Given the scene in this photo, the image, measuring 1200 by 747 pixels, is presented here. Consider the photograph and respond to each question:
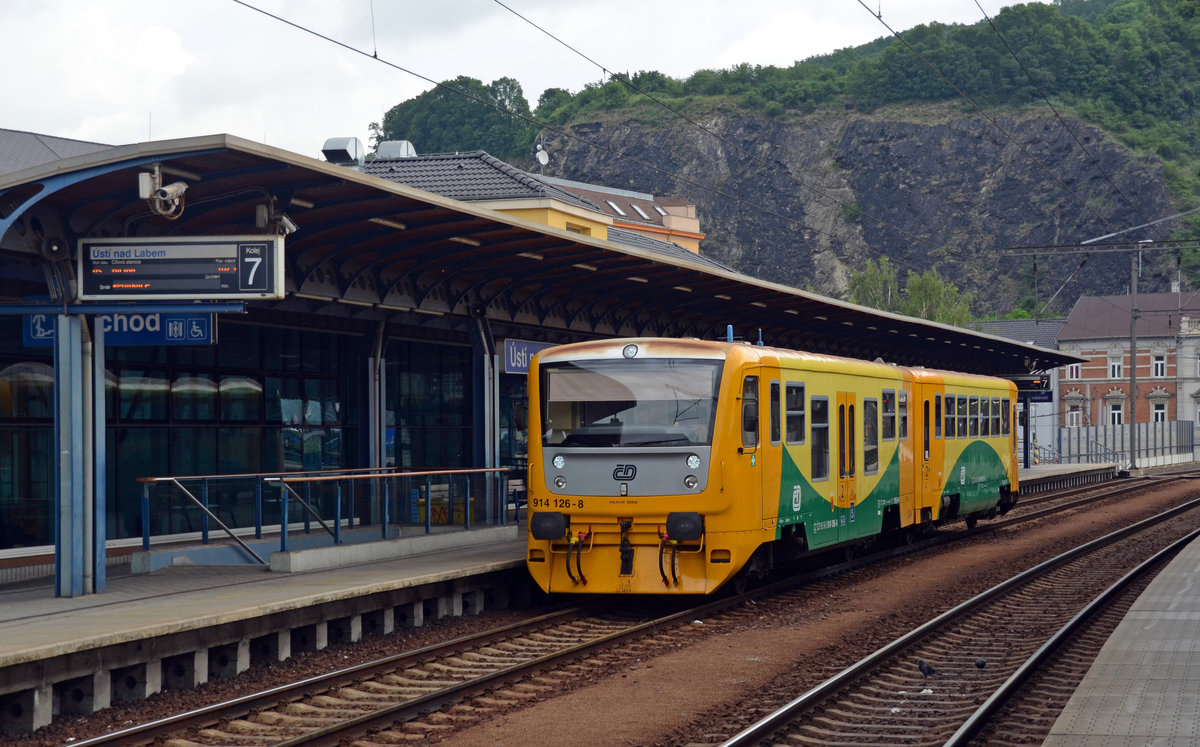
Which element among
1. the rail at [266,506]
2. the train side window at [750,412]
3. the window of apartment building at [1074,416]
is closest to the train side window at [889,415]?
the train side window at [750,412]

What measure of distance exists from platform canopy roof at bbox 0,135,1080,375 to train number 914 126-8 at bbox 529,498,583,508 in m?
3.13

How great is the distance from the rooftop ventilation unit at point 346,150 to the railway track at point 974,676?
19003 mm

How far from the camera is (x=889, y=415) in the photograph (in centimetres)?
1988

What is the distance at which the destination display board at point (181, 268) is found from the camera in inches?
487

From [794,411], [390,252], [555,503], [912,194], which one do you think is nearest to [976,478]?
[794,411]

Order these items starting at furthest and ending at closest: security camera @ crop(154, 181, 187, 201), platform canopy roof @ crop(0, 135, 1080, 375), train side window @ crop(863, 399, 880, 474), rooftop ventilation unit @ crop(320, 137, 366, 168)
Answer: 1. rooftop ventilation unit @ crop(320, 137, 366, 168)
2. train side window @ crop(863, 399, 880, 474)
3. platform canopy roof @ crop(0, 135, 1080, 375)
4. security camera @ crop(154, 181, 187, 201)

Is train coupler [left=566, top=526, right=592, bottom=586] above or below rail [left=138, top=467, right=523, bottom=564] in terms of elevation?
below

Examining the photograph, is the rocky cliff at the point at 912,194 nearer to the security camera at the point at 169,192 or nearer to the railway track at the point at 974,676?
the railway track at the point at 974,676

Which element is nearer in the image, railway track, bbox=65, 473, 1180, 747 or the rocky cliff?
railway track, bbox=65, 473, 1180, 747

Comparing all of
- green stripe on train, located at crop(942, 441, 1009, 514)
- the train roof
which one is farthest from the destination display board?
green stripe on train, located at crop(942, 441, 1009, 514)

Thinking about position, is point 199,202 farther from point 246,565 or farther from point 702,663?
point 702,663

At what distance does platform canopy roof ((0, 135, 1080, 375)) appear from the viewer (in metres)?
11.9

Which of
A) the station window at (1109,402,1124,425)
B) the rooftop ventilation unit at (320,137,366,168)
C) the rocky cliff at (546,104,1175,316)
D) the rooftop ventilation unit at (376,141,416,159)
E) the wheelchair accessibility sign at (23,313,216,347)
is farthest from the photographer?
the rocky cliff at (546,104,1175,316)

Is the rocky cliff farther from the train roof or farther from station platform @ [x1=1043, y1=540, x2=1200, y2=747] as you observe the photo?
station platform @ [x1=1043, y1=540, x2=1200, y2=747]
